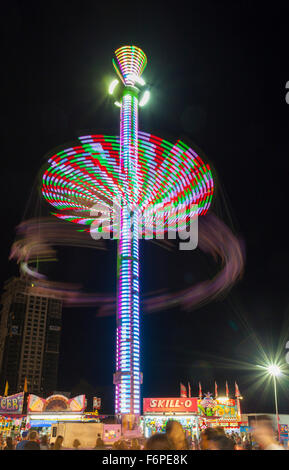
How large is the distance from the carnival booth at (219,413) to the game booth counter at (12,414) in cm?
2161

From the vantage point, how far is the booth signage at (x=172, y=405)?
4450 cm

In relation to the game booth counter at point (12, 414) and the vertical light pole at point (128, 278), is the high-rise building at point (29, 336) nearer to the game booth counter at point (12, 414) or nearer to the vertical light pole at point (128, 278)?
the game booth counter at point (12, 414)

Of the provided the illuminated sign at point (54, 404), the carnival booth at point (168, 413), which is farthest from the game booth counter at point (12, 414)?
the carnival booth at point (168, 413)

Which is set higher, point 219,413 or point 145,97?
point 145,97

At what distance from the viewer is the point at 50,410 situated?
48.5 meters

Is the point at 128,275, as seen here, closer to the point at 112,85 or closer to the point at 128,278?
the point at 128,278

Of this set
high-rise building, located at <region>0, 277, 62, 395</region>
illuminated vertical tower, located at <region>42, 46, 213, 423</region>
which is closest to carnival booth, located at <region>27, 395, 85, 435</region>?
illuminated vertical tower, located at <region>42, 46, 213, 423</region>

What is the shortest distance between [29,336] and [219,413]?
12873 centimetres

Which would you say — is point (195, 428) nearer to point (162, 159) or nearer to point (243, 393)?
point (162, 159)

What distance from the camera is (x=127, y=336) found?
51.9 m

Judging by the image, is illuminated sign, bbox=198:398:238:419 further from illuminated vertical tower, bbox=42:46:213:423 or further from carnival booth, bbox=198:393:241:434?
illuminated vertical tower, bbox=42:46:213:423

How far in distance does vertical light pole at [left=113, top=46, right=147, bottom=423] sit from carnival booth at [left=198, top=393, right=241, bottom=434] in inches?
319

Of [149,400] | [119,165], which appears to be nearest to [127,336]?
[149,400]

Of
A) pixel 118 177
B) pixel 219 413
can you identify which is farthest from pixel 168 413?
pixel 118 177
